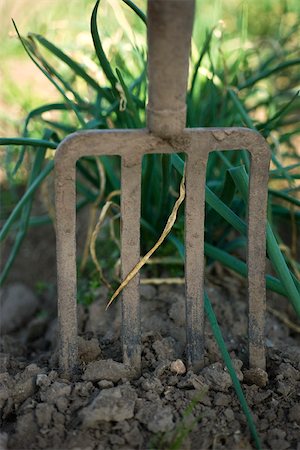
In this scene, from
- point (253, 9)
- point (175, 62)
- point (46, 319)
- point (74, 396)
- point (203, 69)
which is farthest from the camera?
point (253, 9)

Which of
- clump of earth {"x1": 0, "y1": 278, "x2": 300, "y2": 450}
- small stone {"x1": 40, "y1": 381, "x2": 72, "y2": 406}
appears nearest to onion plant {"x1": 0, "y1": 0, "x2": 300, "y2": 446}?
clump of earth {"x1": 0, "y1": 278, "x2": 300, "y2": 450}

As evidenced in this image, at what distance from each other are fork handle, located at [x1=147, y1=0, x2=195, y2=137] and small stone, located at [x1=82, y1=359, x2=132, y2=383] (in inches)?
22.5

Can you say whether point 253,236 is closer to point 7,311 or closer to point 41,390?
point 41,390

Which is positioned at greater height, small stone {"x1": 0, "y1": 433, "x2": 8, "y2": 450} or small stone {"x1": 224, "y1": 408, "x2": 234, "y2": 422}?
small stone {"x1": 224, "y1": 408, "x2": 234, "y2": 422}

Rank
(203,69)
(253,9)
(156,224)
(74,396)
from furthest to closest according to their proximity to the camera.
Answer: (253,9) → (203,69) → (156,224) → (74,396)

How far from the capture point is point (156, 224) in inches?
81.7

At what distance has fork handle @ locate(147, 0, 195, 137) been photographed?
132 cm

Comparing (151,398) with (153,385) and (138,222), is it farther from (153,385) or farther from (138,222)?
(138,222)

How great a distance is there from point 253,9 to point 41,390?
2.88 meters

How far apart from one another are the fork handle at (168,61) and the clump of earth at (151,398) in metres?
0.59

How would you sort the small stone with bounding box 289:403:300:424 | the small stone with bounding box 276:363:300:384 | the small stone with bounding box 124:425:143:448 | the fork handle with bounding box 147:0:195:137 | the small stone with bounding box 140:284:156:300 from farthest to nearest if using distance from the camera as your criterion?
the small stone with bounding box 140:284:156:300, the small stone with bounding box 276:363:300:384, the small stone with bounding box 289:403:300:424, the small stone with bounding box 124:425:143:448, the fork handle with bounding box 147:0:195:137

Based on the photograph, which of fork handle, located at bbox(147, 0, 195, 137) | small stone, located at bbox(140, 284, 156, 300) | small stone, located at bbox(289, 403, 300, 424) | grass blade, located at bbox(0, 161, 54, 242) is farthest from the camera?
small stone, located at bbox(140, 284, 156, 300)

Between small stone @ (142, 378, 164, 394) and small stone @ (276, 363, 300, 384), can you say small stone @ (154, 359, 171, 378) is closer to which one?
small stone @ (142, 378, 164, 394)

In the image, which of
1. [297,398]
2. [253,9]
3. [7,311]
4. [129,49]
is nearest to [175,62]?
[297,398]
